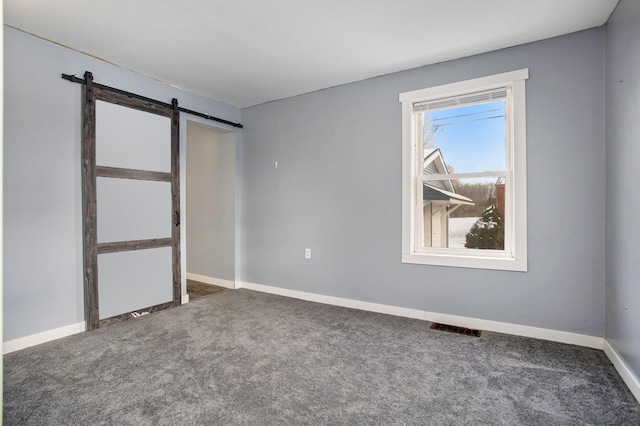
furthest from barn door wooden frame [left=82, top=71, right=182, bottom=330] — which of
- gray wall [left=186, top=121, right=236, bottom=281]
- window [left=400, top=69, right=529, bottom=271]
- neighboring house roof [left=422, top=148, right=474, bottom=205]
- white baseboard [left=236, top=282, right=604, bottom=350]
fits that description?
neighboring house roof [left=422, top=148, right=474, bottom=205]

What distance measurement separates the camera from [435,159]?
3.42m

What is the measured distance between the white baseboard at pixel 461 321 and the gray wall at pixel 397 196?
0.06 meters

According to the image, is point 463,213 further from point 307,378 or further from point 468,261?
point 307,378

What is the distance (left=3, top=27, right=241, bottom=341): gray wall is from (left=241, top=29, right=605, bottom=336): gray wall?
203 cm

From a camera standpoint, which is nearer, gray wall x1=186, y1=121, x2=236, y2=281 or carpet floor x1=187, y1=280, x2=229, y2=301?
carpet floor x1=187, y1=280, x2=229, y2=301

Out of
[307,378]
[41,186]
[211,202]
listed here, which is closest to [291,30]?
[41,186]

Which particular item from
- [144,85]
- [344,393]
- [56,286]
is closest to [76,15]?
[144,85]

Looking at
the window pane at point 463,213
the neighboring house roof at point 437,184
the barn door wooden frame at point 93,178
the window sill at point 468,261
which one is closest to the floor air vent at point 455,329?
the window sill at point 468,261

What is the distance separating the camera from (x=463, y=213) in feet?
10.8

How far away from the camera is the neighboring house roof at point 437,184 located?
3346 mm

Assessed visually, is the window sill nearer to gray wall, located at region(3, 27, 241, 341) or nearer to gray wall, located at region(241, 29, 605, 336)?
gray wall, located at region(241, 29, 605, 336)

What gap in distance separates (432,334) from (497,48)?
101 inches

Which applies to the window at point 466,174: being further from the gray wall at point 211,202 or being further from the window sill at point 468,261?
the gray wall at point 211,202

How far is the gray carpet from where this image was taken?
1879mm
